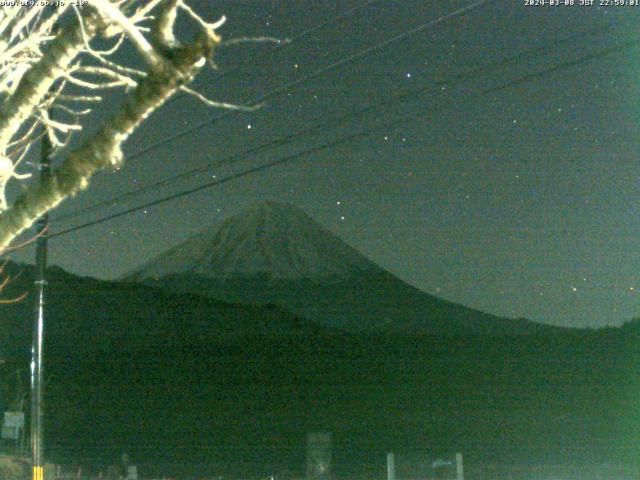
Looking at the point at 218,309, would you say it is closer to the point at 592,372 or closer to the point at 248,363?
the point at 248,363

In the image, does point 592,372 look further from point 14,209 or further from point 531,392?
point 14,209

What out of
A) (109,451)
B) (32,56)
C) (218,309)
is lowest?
(109,451)

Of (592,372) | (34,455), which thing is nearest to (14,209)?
(34,455)

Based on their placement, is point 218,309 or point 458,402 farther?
point 218,309

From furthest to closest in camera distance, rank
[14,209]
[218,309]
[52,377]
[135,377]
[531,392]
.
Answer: [218,309]
[135,377]
[531,392]
[52,377]
[14,209]

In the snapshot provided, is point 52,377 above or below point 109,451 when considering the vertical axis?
above

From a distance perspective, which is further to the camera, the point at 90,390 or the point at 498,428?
the point at 90,390

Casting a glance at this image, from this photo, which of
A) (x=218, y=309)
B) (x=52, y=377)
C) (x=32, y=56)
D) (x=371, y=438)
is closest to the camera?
(x=32, y=56)

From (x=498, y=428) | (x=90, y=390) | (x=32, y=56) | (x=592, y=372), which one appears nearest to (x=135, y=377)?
(x=90, y=390)

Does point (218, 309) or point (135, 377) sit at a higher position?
point (218, 309)
